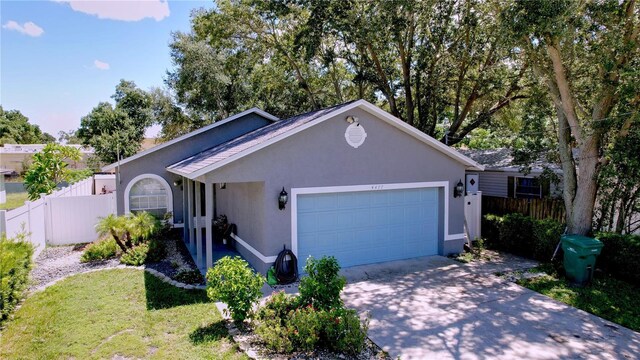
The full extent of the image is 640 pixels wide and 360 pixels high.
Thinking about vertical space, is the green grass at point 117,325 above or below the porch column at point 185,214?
below

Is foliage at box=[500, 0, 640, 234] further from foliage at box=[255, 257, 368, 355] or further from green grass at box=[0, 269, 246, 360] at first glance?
green grass at box=[0, 269, 246, 360]

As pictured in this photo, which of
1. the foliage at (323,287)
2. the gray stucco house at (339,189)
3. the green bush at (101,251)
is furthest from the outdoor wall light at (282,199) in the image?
the green bush at (101,251)

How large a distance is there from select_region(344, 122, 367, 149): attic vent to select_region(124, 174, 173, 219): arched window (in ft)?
27.9

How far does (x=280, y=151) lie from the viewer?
374 inches

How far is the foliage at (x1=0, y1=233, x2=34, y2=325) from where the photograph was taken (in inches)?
279

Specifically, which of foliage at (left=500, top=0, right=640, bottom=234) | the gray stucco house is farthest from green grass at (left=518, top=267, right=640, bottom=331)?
the gray stucco house

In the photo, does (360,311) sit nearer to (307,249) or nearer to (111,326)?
(307,249)

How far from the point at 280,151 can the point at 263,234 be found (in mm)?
2101

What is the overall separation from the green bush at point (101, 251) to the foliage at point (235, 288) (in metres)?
6.37

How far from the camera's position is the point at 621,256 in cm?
975

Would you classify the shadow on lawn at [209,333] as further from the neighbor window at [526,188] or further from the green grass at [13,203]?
the green grass at [13,203]

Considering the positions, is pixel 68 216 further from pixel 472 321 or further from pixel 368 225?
pixel 472 321

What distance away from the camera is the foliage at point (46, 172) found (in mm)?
17547

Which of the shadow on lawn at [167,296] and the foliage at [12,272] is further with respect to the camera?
the shadow on lawn at [167,296]
